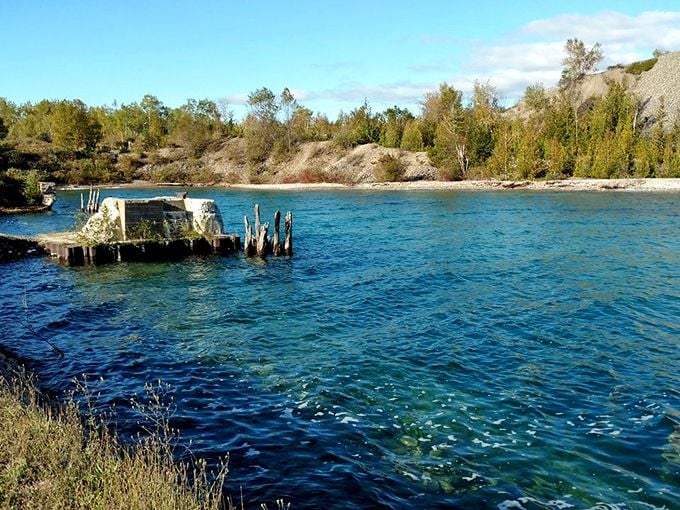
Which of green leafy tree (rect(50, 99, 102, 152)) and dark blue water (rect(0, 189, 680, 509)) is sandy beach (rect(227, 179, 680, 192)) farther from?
green leafy tree (rect(50, 99, 102, 152))

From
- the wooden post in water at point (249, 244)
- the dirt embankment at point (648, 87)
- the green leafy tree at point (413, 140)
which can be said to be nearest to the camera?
the wooden post in water at point (249, 244)

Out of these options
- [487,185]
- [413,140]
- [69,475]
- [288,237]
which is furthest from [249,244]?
[413,140]

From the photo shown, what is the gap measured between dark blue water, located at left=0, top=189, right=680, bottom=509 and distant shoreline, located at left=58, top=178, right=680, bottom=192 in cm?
4964

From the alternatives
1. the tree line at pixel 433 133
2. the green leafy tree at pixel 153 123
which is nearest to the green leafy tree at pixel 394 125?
the tree line at pixel 433 133

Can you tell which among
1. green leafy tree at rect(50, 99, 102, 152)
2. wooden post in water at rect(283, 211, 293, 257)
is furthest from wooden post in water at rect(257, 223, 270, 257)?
green leafy tree at rect(50, 99, 102, 152)

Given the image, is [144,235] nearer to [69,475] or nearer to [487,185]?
[69,475]

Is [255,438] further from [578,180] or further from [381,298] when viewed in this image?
[578,180]

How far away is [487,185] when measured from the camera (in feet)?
290

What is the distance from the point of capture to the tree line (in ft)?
293

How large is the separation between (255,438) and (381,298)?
39.6 ft

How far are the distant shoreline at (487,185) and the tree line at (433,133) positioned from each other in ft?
19.8

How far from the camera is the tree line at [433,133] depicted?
89.2 meters

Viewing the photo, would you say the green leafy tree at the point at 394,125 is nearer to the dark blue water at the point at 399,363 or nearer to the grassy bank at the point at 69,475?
the dark blue water at the point at 399,363

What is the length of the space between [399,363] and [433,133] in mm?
109421
